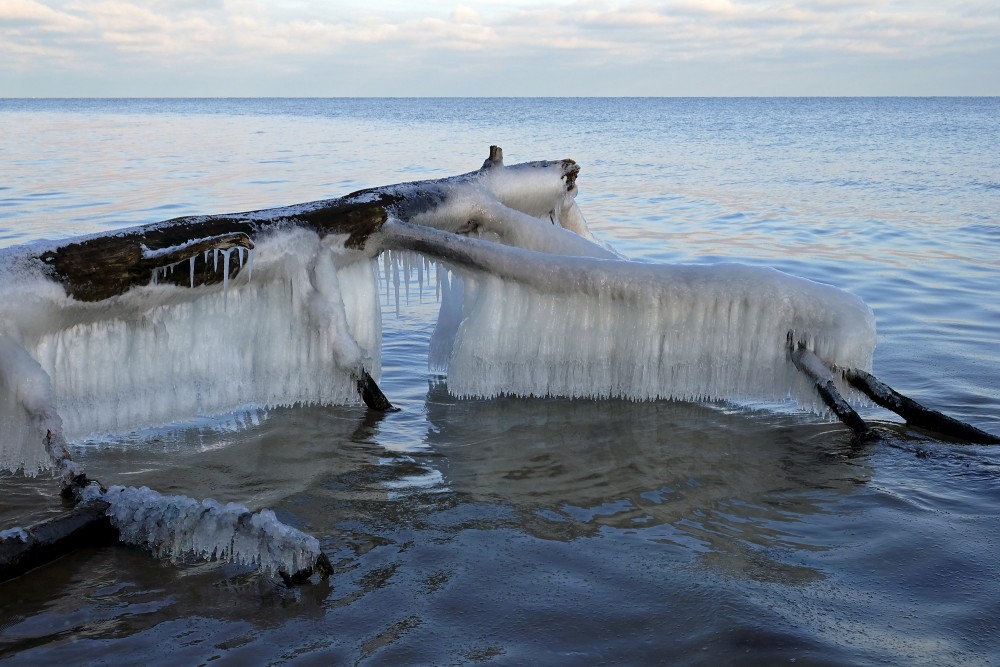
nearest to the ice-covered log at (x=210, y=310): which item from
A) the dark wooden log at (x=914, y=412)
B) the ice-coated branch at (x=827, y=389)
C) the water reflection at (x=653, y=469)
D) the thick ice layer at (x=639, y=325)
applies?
the thick ice layer at (x=639, y=325)

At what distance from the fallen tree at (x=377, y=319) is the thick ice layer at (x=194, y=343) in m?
0.01

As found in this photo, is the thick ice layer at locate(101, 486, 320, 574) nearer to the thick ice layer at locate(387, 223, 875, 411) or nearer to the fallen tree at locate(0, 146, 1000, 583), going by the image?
the fallen tree at locate(0, 146, 1000, 583)

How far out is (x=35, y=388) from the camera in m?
4.62

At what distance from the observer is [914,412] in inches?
233

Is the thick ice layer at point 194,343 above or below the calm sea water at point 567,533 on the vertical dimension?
above

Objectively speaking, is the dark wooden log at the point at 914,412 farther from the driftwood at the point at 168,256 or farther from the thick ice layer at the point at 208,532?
the thick ice layer at the point at 208,532

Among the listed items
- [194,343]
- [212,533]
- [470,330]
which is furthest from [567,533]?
[194,343]

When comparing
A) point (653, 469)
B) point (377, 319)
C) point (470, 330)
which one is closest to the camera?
point (653, 469)

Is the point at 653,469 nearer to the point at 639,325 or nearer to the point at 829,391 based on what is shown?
the point at 639,325

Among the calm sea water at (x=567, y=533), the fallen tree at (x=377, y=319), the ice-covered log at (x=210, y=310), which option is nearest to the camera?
the calm sea water at (x=567, y=533)

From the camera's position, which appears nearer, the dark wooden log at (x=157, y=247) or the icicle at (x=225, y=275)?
the dark wooden log at (x=157, y=247)

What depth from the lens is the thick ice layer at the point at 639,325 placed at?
589 centimetres

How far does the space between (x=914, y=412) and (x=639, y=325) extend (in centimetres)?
178

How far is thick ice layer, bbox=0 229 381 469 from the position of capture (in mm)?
4824
